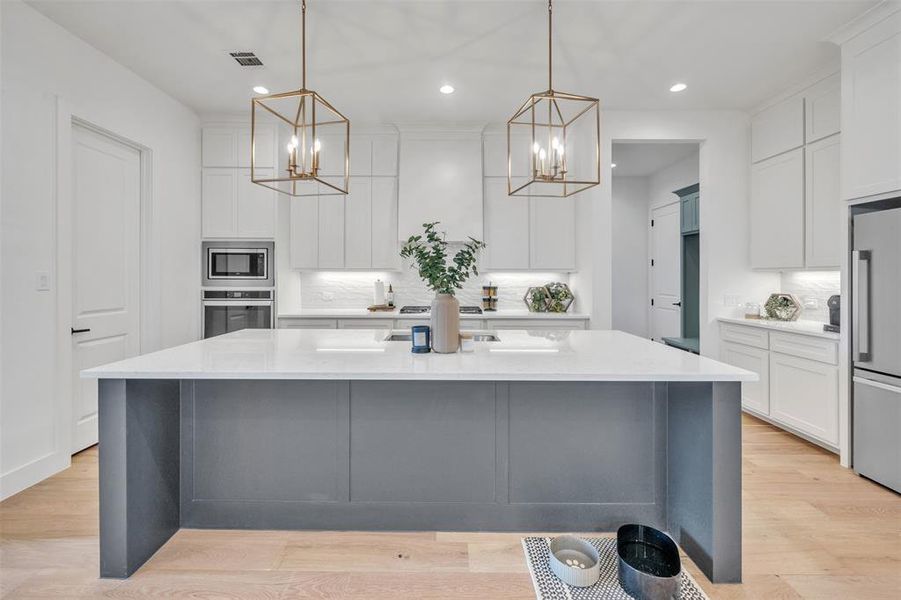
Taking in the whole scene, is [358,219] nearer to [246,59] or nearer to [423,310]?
[423,310]

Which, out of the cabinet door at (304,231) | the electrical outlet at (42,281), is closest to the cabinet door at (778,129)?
the cabinet door at (304,231)

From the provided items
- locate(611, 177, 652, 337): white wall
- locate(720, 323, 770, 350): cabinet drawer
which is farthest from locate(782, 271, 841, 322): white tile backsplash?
locate(611, 177, 652, 337): white wall

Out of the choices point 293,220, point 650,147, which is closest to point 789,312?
point 650,147

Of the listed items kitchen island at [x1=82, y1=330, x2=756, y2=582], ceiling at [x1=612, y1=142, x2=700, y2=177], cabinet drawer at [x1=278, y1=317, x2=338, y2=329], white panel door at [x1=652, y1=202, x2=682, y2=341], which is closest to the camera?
kitchen island at [x1=82, y1=330, x2=756, y2=582]

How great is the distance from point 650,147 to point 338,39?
12.4 feet

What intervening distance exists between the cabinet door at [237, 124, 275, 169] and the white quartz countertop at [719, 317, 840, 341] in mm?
4572

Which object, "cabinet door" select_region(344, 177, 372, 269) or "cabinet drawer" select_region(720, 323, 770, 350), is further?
"cabinet door" select_region(344, 177, 372, 269)

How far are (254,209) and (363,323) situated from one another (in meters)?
1.54

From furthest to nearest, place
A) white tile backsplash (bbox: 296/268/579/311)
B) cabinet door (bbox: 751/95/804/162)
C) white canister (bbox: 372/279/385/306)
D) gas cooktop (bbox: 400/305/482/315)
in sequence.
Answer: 1. white tile backsplash (bbox: 296/268/579/311)
2. white canister (bbox: 372/279/385/306)
3. gas cooktop (bbox: 400/305/482/315)
4. cabinet door (bbox: 751/95/804/162)

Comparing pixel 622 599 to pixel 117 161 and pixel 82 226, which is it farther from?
pixel 117 161

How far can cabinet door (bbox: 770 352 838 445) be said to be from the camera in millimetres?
3223

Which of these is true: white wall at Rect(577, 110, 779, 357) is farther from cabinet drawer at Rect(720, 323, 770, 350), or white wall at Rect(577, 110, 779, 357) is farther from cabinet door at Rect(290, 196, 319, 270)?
cabinet door at Rect(290, 196, 319, 270)

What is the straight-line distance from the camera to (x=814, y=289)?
4031mm

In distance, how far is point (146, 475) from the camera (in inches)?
79.0
